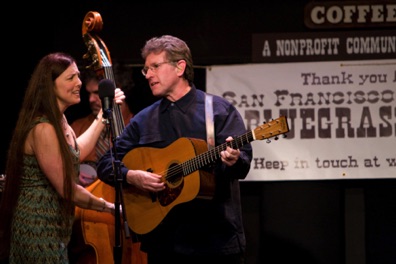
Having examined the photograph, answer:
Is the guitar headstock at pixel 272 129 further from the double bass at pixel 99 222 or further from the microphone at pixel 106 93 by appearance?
the double bass at pixel 99 222

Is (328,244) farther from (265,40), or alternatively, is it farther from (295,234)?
(265,40)

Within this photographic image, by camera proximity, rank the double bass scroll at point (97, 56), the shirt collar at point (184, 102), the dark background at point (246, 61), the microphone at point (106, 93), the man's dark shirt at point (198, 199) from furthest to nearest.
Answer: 1. the dark background at point (246, 61)
2. the double bass scroll at point (97, 56)
3. the shirt collar at point (184, 102)
4. the man's dark shirt at point (198, 199)
5. the microphone at point (106, 93)

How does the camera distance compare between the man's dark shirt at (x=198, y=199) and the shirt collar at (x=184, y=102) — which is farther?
the shirt collar at (x=184, y=102)

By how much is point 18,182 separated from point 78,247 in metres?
1.10

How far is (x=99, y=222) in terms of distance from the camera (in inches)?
187

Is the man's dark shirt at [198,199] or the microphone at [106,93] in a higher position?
the microphone at [106,93]

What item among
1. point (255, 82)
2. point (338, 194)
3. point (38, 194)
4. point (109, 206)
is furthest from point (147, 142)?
point (338, 194)

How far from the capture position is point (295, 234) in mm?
6016

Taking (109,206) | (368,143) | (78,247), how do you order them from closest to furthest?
(109,206) < (78,247) < (368,143)

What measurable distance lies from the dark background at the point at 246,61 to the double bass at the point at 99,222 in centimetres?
143

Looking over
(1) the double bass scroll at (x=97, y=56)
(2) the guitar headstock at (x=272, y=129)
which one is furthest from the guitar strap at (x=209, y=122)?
(1) the double bass scroll at (x=97, y=56)

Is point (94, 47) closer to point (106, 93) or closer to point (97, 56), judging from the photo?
point (97, 56)

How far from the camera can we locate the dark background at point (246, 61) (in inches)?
234

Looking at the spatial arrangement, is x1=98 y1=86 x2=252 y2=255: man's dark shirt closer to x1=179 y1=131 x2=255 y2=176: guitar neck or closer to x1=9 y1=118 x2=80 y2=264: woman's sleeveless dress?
x1=179 y1=131 x2=255 y2=176: guitar neck
